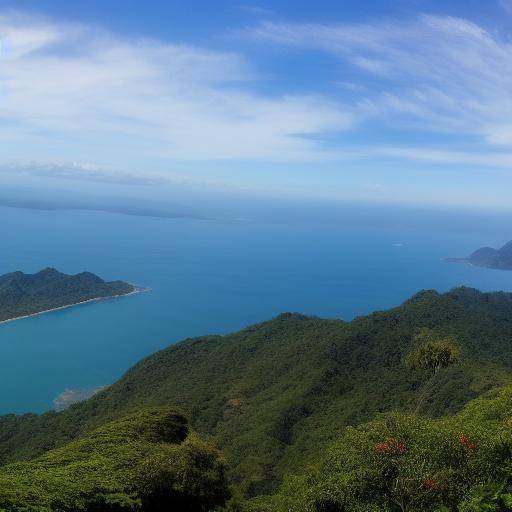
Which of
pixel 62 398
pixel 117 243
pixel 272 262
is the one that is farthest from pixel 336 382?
pixel 117 243

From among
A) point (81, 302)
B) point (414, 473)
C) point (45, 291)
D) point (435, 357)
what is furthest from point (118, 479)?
point (45, 291)

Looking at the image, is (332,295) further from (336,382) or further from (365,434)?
(365,434)

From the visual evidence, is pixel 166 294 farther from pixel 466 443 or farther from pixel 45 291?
pixel 466 443

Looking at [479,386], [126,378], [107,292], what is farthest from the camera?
[107,292]

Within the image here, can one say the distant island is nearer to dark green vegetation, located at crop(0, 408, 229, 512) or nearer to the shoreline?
the shoreline

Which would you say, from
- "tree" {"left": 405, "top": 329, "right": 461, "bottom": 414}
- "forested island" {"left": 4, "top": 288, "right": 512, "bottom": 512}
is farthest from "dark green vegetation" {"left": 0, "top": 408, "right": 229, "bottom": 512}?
"tree" {"left": 405, "top": 329, "right": 461, "bottom": 414}

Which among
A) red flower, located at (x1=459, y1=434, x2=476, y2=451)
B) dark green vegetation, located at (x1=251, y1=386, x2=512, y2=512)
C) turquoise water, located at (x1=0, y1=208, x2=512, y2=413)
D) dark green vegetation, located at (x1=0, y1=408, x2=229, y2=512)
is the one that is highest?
red flower, located at (x1=459, y1=434, x2=476, y2=451)

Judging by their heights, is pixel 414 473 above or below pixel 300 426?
above
